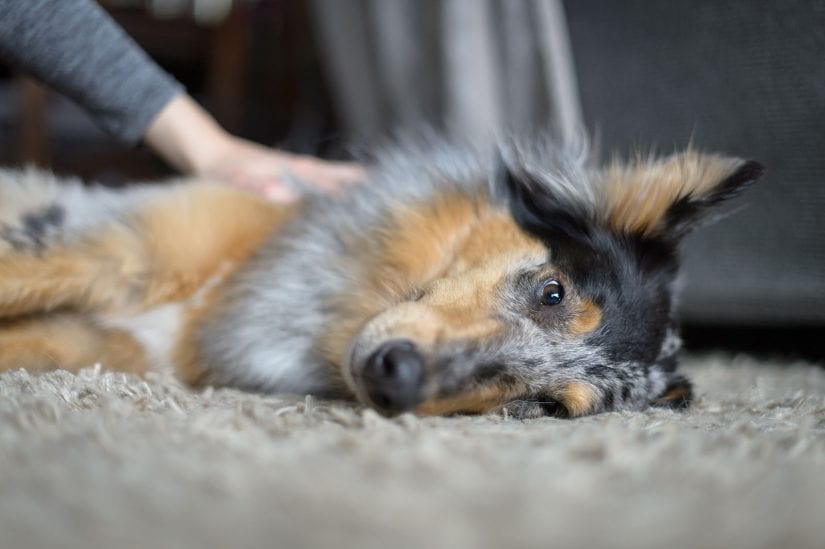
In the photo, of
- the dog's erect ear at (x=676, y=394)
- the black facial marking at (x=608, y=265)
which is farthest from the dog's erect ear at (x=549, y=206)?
the dog's erect ear at (x=676, y=394)

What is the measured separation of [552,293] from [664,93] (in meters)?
1.29

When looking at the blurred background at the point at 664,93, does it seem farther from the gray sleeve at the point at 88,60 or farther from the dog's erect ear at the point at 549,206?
the gray sleeve at the point at 88,60

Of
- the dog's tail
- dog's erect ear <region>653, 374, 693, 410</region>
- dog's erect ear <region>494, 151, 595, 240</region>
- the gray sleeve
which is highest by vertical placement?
the gray sleeve

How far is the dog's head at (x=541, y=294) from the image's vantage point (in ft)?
4.12

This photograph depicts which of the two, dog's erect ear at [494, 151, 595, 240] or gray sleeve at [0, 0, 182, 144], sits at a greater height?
gray sleeve at [0, 0, 182, 144]

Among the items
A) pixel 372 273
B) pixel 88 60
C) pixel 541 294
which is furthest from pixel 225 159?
pixel 541 294

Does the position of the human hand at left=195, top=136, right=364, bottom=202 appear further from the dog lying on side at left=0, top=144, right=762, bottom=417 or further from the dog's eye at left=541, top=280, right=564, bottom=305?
the dog's eye at left=541, top=280, right=564, bottom=305

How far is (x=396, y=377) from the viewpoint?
3.76ft

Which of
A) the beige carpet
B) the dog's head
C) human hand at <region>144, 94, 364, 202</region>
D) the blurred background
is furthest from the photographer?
the blurred background

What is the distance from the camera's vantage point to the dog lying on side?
1450 millimetres

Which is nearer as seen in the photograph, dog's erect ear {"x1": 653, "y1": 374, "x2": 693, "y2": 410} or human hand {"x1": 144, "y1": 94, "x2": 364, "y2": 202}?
dog's erect ear {"x1": 653, "y1": 374, "x2": 693, "y2": 410}

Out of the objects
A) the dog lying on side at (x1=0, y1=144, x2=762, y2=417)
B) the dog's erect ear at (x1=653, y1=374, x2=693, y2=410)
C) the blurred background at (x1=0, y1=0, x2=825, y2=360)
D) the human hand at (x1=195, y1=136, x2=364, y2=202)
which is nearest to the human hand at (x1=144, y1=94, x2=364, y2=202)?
the human hand at (x1=195, y1=136, x2=364, y2=202)

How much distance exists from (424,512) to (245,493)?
0.19 m

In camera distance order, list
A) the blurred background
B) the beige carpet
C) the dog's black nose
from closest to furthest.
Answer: the beige carpet
the dog's black nose
the blurred background
